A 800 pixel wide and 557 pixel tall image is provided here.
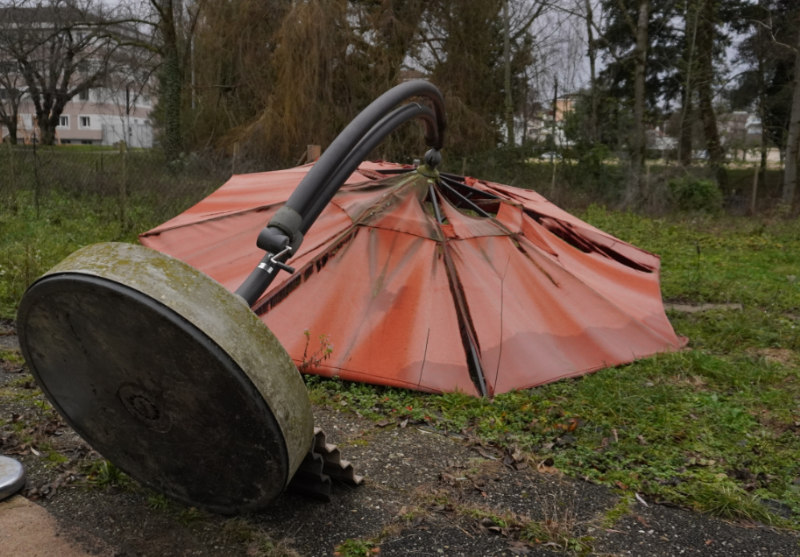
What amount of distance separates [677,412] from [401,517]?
2.22 meters

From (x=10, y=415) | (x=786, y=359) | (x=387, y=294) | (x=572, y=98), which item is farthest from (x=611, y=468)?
(x=572, y=98)

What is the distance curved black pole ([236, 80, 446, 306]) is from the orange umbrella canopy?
1.03m

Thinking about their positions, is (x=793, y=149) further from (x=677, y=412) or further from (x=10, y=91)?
(x=10, y=91)

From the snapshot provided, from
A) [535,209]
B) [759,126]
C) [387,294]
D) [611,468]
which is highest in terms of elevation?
[759,126]

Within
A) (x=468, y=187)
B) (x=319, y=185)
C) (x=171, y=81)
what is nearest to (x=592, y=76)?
(x=171, y=81)

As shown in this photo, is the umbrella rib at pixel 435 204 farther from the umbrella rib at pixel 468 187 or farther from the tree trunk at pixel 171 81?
the tree trunk at pixel 171 81

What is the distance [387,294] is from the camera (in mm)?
5008

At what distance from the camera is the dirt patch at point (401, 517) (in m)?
2.85

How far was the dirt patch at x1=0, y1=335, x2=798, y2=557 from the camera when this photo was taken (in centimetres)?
285

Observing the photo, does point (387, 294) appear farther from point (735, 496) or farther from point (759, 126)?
point (759, 126)

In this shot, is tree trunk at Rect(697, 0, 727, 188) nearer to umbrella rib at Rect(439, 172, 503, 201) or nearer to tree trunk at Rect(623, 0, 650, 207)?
tree trunk at Rect(623, 0, 650, 207)

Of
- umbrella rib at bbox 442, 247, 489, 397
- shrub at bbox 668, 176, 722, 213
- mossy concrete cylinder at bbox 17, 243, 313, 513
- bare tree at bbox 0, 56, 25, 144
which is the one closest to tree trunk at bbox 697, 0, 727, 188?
shrub at bbox 668, 176, 722, 213

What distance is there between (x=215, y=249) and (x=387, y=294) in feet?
5.02

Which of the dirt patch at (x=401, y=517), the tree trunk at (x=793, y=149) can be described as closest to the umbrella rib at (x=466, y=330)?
the dirt patch at (x=401, y=517)
